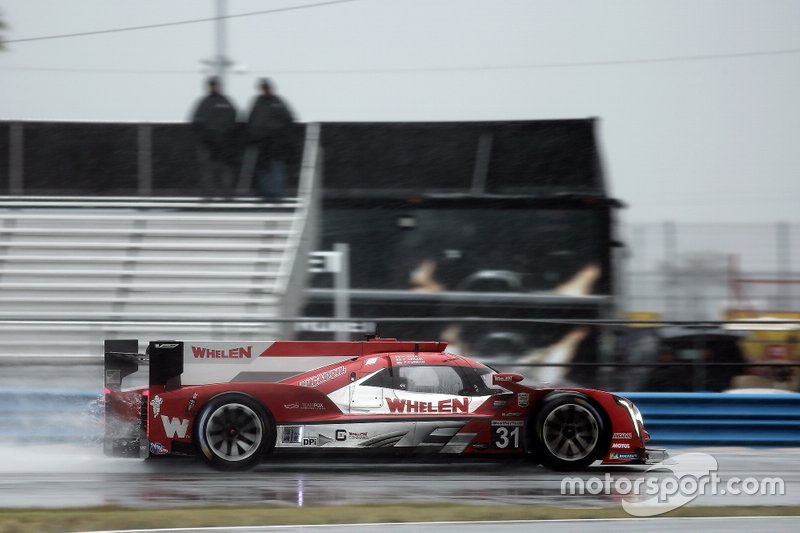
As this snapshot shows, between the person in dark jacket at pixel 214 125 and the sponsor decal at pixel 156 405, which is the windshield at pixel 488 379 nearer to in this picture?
the sponsor decal at pixel 156 405

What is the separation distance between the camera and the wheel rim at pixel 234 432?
9383 millimetres

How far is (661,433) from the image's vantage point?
12.3m

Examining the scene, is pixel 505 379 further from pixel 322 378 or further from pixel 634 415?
pixel 322 378

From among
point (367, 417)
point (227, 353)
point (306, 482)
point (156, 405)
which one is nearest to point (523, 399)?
point (367, 417)

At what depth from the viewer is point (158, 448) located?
9438mm

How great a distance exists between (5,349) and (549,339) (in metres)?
6.49

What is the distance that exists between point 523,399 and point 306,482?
1935 mm

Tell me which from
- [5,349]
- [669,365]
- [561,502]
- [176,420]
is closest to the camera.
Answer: [561,502]

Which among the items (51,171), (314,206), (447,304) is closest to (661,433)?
(447,304)

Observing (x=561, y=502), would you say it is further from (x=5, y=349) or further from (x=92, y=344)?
(x=5, y=349)

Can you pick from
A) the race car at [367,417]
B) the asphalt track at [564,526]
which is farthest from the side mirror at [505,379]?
the asphalt track at [564,526]

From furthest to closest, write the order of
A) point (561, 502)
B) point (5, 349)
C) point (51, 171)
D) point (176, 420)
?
1. point (51, 171)
2. point (5, 349)
3. point (176, 420)
4. point (561, 502)

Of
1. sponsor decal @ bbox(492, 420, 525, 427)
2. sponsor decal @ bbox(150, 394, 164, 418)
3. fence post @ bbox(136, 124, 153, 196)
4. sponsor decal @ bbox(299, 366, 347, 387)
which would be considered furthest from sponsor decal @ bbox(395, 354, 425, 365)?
fence post @ bbox(136, 124, 153, 196)

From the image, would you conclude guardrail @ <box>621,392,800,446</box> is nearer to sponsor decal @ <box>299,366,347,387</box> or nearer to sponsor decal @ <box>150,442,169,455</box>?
sponsor decal @ <box>299,366,347,387</box>
